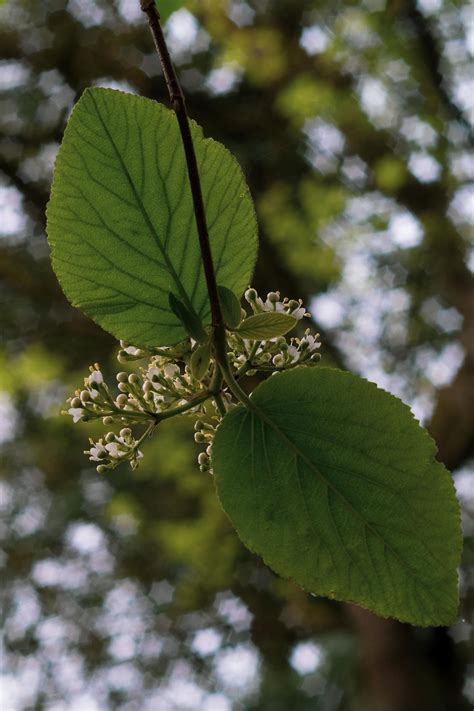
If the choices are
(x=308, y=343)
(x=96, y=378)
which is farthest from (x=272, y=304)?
(x=96, y=378)

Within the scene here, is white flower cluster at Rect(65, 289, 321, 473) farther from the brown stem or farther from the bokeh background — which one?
the bokeh background

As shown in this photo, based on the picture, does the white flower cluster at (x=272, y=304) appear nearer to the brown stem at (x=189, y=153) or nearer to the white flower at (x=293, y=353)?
the white flower at (x=293, y=353)

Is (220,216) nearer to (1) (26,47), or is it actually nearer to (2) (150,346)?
(2) (150,346)

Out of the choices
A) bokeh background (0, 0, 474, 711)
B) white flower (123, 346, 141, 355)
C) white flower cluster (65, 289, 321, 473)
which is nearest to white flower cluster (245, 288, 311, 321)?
white flower cluster (65, 289, 321, 473)

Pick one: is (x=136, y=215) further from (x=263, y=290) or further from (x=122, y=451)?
(x=263, y=290)

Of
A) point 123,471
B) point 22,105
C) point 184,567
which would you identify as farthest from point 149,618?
point 22,105
